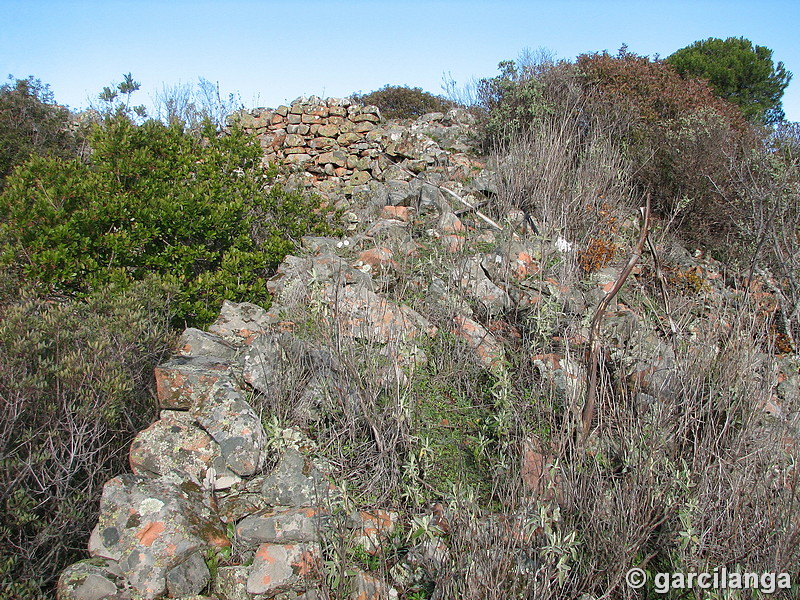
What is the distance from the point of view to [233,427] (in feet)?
9.61

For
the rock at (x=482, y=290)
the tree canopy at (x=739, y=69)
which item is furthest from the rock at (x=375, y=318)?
the tree canopy at (x=739, y=69)

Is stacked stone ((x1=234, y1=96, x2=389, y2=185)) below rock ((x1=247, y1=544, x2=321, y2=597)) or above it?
above

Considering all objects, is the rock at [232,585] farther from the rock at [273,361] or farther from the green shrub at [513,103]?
the green shrub at [513,103]

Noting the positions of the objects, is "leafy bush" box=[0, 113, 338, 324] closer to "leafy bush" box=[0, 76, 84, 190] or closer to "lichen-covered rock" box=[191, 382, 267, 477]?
"lichen-covered rock" box=[191, 382, 267, 477]

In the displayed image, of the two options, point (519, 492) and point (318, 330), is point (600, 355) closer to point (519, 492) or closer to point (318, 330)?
point (519, 492)

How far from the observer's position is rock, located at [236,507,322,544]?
2455mm

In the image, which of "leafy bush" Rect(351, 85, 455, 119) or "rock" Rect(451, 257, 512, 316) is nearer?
"rock" Rect(451, 257, 512, 316)

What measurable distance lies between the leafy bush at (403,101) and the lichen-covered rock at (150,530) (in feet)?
35.1

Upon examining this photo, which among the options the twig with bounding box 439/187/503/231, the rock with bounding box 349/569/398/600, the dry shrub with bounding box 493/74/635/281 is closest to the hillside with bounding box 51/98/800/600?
the rock with bounding box 349/569/398/600

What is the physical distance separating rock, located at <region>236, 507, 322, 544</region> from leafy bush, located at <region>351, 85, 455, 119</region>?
10654 millimetres

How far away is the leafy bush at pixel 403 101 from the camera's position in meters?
12.4

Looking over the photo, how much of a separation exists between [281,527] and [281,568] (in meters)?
0.21

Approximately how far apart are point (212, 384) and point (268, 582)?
120 cm

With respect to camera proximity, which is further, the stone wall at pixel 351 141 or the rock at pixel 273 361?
the stone wall at pixel 351 141
